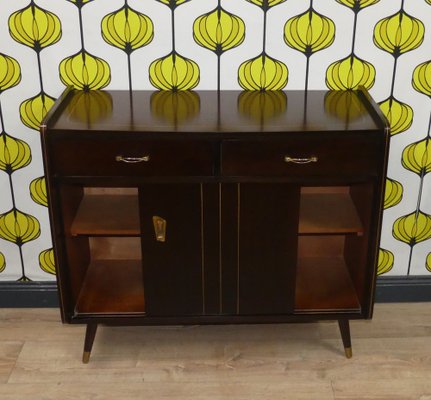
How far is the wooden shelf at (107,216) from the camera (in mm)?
2283

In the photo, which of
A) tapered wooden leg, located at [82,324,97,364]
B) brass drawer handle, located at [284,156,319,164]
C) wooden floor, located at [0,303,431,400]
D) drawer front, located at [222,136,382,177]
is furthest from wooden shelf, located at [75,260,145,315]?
brass drawer handle, located at [284,156,319,164]

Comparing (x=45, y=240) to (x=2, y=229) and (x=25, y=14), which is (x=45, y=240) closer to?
(x=2, y=229)

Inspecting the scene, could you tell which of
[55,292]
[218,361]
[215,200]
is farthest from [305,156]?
[55,292]

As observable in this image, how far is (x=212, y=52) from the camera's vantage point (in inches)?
94.9

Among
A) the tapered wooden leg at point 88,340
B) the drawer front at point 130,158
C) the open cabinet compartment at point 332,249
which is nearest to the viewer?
the drawer front at point 130,158

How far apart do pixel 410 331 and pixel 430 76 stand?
0.98 m

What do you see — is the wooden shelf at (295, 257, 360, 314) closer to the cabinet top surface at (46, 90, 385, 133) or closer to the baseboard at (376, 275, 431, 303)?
the baseboard at (376, 275, 431, 303)

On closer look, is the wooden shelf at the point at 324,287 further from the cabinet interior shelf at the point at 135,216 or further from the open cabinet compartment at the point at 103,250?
the open cabinet compartment at the point at 103,250

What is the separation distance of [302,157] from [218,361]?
86cm

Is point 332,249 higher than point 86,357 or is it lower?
higher

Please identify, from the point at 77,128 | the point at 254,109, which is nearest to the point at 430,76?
the point at 254,109

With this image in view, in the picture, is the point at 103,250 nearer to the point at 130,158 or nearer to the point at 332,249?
the point at 130,158

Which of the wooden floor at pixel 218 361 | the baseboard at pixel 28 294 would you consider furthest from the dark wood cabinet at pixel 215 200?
the baseboard at pixel 28 294

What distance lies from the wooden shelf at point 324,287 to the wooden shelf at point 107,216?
65cm
